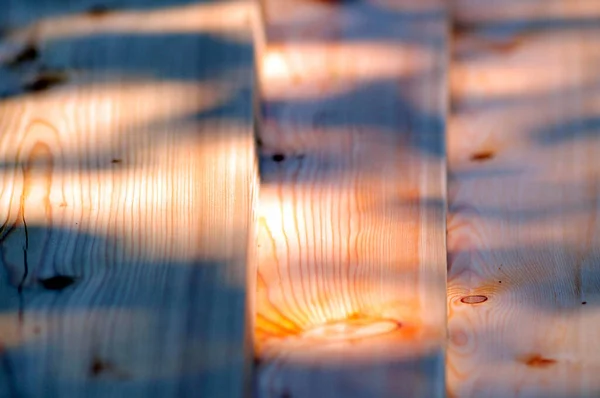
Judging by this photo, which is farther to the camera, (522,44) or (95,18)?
(522,44)

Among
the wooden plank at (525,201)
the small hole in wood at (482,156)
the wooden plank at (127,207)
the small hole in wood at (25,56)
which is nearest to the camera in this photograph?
the wooden plank at (127,207)

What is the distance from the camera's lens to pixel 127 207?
1332mm

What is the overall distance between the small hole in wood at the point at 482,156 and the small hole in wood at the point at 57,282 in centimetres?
73

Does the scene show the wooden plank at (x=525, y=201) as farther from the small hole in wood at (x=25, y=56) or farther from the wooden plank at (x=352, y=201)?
the small hole in wood at (x=25, y=56)

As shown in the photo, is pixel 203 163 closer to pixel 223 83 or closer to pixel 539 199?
pixel 223 83

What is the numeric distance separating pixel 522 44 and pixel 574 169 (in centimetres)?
28

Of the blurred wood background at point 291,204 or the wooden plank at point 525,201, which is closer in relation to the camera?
the blurred wood background at point 291,204

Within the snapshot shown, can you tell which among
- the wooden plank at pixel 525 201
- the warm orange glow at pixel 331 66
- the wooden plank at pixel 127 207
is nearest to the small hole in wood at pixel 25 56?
the wooden plank at pixel 127 207

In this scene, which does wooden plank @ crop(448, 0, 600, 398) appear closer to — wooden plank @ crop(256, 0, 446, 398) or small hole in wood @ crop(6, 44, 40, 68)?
wooden plank @ crop(256, 0, 446, 398)

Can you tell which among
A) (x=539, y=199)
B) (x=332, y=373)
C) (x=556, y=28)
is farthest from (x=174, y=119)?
(x=556, y=28)

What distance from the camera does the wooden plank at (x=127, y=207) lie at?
120cm

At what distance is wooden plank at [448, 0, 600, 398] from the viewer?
1380 millimetres

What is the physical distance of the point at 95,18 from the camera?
151 centimetres

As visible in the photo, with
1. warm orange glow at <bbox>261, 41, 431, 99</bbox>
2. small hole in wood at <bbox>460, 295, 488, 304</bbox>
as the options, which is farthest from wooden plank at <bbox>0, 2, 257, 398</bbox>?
small hole in wood at <bbox>460, 295, 488, 304</bbox>
